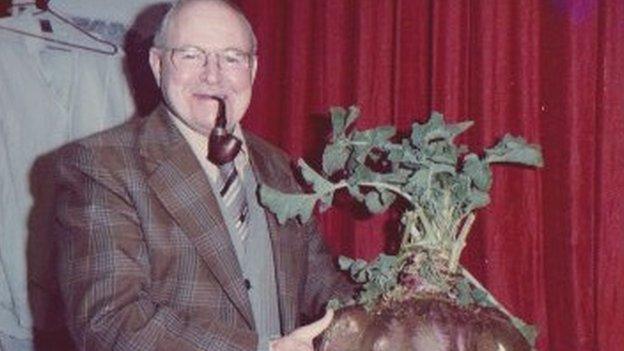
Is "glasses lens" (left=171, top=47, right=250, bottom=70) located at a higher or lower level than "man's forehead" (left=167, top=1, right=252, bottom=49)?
lower

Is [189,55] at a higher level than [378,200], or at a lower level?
higher

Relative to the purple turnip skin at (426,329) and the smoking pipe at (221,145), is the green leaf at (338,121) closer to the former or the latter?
the smoking pipe at (221,145)

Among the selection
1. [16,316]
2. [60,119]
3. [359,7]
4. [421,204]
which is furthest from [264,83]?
[421,204]


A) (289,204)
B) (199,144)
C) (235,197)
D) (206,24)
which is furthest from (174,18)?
(289,204)

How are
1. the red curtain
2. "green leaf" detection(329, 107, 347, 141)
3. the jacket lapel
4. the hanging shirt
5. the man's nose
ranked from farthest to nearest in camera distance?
the hanging shirt
the red curtain
the man's nose
the jacket lapel
"green leaf" detection(329, 107, 347, 141)

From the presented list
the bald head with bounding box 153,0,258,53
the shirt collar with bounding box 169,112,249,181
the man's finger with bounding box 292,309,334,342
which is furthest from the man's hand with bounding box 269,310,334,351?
the bald head with bounding box 153,0,258,53

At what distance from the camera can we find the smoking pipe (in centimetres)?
166

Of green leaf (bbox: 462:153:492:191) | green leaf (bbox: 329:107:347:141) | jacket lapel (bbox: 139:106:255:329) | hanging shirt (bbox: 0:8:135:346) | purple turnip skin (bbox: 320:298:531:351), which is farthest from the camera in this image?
hanging shirt (bbox: 0:8:135:346)

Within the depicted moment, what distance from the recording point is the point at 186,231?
1622 millimetres

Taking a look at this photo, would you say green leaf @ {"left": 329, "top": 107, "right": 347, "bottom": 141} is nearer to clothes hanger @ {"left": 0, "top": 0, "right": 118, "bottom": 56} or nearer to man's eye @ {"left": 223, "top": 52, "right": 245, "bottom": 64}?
man's eye @ {"left": 223, "top": 52, "right": 245, "bottom": 64}

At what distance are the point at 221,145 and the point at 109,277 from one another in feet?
1.18

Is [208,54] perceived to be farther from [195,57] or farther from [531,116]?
[531,116]

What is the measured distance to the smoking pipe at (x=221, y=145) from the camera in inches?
65.4

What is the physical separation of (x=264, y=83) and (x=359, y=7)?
1.44 ft
